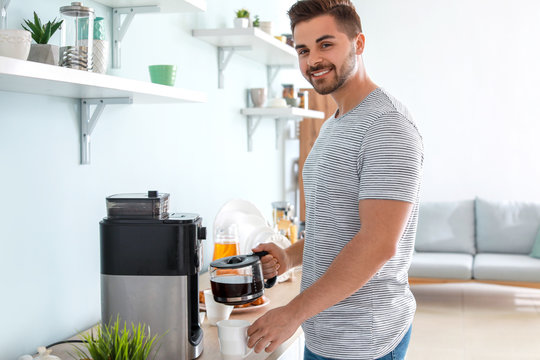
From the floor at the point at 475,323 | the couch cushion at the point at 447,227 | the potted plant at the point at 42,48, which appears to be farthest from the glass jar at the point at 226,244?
the couch cushion at the point at 447,227

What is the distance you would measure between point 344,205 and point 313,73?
348mm

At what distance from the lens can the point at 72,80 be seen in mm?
1431

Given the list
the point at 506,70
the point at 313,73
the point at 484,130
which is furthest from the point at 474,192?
the point at 313,73

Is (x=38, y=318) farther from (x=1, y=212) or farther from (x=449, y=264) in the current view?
(x=449, y=264)

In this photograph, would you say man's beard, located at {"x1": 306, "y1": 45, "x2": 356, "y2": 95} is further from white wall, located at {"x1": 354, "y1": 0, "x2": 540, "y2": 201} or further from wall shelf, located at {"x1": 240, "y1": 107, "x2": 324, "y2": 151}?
white wall, located at {"x1": 354, "y1": 0, "x2": 540, "y2": 201}

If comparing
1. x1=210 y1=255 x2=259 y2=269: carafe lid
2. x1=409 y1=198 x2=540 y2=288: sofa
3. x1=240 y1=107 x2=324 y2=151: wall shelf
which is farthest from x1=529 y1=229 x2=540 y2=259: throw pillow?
x1=210 y1=255 x2=259 y2=269: carafe lid

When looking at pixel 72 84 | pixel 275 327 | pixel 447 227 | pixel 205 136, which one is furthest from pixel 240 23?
pixel 447 227

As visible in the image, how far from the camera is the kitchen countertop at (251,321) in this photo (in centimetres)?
171

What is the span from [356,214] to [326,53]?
16.1 inches

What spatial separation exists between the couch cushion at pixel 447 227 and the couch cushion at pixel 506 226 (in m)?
0.09

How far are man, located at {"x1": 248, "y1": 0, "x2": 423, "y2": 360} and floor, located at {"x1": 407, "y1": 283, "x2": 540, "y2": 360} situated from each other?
→ 2.40 m

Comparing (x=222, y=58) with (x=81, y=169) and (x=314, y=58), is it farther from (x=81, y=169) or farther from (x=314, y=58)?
(x=314, y=58)

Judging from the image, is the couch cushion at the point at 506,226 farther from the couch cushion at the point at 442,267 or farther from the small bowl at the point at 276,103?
the small bowl at the point at 276,103

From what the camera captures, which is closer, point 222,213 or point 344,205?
point 344,205
